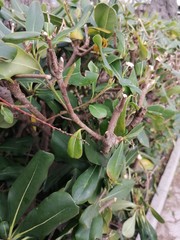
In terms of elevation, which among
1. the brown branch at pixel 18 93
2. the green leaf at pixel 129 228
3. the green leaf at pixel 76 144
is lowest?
the green leaf at pixel 129 228

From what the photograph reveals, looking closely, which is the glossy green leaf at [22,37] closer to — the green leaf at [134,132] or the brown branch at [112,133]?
the brown branch at [112,133]

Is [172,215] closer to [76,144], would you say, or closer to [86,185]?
[86,185]

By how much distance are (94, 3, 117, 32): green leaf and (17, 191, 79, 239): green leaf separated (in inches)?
19.8

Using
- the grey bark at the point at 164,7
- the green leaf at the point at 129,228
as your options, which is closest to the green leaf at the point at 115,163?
the green leaf at the point at 129,228

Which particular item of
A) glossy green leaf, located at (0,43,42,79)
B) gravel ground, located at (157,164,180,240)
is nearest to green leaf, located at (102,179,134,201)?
glossy green leaf, located at (0,43,42,79)

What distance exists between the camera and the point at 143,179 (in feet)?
5.81

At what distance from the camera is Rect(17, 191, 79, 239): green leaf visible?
0.76m

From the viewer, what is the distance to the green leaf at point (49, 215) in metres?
0.76

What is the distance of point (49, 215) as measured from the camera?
2.55 ft

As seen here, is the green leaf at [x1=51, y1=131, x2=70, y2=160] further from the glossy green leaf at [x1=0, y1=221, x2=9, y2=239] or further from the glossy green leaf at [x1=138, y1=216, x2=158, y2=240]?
the glossy green leaf at [x1=138, y1=216, x2=158, y2=240]

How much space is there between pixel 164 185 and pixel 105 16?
1678 mm

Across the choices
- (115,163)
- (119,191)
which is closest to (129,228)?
(119,191)

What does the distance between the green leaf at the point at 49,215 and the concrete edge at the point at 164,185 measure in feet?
3.10

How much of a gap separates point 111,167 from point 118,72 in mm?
282
